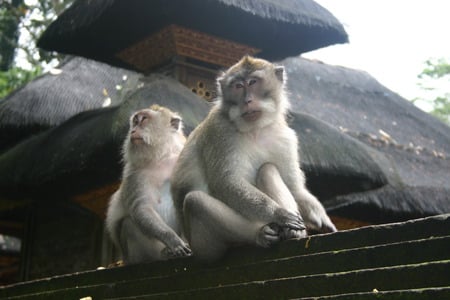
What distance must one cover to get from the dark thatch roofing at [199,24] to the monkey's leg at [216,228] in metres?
4.82

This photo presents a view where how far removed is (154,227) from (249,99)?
1.31 metres

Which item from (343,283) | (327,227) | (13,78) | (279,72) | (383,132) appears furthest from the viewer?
(13,78)

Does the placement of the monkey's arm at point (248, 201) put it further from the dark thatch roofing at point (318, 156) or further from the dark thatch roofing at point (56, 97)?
the dark thatch roofing at point (56, 97)

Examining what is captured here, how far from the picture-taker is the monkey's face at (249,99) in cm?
465

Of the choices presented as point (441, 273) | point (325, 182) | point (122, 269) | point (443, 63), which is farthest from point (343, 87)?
point (443, 63)

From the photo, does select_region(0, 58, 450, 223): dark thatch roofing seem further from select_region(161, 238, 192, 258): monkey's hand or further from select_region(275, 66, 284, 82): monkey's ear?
select_region(275, 66, 284, 82): monkey's ear

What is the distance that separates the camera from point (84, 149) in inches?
341

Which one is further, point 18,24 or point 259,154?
point 18,24

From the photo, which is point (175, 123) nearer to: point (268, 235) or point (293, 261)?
point (268, 235)

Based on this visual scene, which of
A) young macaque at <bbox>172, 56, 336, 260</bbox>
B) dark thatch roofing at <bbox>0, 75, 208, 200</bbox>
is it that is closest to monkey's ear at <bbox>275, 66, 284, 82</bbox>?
young macaque at <bbox>172, 56, 336, 260</bbox>

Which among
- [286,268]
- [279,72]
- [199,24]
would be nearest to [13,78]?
[199,24]

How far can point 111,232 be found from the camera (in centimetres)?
621

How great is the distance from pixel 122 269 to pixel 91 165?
3.87 metres

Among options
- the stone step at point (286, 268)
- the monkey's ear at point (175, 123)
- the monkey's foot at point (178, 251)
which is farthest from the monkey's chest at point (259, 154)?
the monkey's ear at point (175, 123)
